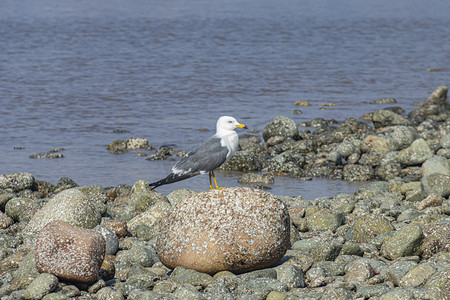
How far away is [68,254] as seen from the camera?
6.80 metres

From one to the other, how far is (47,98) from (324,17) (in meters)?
32.0

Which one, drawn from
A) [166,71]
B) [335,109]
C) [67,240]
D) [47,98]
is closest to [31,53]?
[166,71]

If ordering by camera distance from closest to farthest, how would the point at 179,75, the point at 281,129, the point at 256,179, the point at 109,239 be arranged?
1. the point at 109,239
2. the point at 256,179
3. the point at 281,129
4. the point at 179,75

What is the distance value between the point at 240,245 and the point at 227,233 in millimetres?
189

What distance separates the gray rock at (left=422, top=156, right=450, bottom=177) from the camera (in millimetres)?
12477

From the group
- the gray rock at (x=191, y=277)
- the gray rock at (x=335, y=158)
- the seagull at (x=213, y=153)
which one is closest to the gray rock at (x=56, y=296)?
the gray rock at (x=191, y=277)

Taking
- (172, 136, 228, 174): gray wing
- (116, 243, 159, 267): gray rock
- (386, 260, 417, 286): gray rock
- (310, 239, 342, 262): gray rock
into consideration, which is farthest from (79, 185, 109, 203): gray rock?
(386, 260, 417, 286): gray rock

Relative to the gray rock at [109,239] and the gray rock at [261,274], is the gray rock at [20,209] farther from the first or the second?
the gray rock at [261,274]

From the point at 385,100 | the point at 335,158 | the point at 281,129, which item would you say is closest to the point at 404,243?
the point at 335,158

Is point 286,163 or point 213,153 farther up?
point 213,153

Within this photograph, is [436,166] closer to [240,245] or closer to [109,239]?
[240,245]

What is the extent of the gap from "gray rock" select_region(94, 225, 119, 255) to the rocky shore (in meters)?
0.01

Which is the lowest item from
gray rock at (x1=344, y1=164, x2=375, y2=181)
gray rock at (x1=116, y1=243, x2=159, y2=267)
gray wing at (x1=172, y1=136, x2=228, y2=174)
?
gray rock at (x1=344, y1=164, x2=375, y2=181)

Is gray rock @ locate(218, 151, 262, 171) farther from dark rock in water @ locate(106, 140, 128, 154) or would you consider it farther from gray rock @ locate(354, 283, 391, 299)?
gray rock @ locate(354, 283, 391, 299)
